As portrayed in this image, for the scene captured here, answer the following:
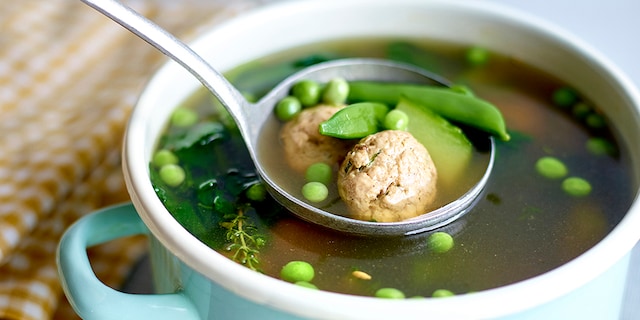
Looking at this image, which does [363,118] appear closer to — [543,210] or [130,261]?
[543,210]

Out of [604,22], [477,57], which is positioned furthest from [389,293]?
[604,22]

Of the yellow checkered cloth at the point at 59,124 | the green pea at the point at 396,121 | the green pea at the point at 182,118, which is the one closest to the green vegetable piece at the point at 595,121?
the green pea at the point at 396,121

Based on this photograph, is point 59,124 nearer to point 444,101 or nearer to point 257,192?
point 257,192

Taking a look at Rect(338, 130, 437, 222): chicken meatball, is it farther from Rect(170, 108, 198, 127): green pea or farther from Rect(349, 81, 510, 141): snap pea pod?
Rect(170, 108, 198, 127): green pea

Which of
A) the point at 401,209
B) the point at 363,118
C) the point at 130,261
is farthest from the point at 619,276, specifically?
the point at 130,261

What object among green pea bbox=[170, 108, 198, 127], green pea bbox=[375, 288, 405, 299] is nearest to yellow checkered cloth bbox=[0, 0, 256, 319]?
green pea bbox=[170, 108, 198, 127]

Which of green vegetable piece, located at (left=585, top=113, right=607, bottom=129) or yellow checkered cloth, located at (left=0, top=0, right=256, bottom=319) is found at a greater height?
green vegetable piece, located at (left=585, top=113, right=607, bottom=129)
